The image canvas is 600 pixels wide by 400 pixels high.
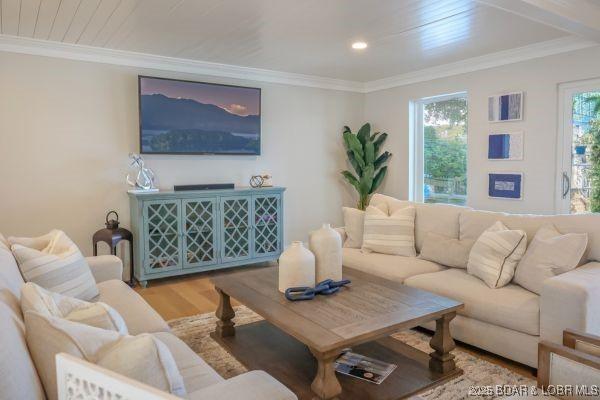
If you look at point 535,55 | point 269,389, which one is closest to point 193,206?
point 269,389

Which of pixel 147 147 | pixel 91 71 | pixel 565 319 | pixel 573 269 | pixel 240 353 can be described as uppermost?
pixel 91 71

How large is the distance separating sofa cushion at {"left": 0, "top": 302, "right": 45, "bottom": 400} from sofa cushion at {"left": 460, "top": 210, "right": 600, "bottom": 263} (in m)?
2.84

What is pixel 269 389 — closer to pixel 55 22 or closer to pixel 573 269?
pixel 573 269

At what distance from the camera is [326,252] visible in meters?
2.53

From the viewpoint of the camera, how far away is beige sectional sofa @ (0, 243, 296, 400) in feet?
3.38

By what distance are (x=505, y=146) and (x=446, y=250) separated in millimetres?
1757

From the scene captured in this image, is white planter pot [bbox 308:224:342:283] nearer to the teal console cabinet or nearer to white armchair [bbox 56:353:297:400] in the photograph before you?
white armchair [bbox 56:353:297:400]

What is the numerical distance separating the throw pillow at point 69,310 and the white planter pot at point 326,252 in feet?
4.42

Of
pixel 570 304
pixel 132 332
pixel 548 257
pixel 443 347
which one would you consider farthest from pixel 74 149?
pixel 570 304

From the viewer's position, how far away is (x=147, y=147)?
4387 millimetres

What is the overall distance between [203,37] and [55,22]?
113 cm

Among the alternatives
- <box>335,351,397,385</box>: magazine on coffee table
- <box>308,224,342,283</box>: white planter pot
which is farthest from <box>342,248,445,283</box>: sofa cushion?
<box>335,351,397,385</box>: magazine on coffee table

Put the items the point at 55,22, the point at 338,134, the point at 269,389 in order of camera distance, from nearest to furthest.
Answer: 1. the point at 269,389
2. the point at 55,22
3. the point at 338,134

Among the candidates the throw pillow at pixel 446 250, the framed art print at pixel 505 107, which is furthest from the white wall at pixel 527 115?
the throw pillow at pixel 446 250
